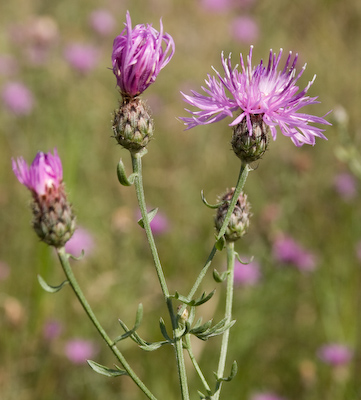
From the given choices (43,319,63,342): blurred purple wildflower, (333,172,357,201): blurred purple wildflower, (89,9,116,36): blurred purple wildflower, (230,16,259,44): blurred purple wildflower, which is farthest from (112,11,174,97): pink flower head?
(89,9,116,36): blurred purple wildflower

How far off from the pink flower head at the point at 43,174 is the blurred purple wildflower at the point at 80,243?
1.96 metres

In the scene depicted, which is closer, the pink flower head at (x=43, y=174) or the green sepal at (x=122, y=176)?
the green sepal at (x=122, y=176)

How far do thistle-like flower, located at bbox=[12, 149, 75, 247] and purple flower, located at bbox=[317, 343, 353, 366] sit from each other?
188 cm

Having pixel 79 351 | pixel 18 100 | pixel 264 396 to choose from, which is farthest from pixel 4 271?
pixel 18 100

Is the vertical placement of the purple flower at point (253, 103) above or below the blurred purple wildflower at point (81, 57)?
below

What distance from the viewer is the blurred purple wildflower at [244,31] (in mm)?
5016

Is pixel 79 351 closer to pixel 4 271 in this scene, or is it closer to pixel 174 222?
pixel 4 271

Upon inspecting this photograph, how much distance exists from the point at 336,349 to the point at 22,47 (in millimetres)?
3132

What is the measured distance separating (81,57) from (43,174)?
3.13m

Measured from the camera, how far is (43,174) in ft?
4.85

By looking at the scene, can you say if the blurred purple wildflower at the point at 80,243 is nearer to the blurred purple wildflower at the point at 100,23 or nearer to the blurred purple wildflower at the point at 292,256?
the blurred purple wildflower at the point at 292,256

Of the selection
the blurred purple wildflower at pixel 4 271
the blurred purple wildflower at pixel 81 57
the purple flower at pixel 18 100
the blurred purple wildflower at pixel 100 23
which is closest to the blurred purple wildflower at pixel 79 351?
the blurred purple wildflower at pixel 4 271

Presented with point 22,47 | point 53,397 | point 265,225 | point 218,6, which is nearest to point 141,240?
point 265,225

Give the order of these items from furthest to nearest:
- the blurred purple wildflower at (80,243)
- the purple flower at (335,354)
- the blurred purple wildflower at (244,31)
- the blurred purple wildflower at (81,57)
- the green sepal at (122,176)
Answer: the blurred purple wildflower at (244,31) < the blurred purple wildflower at (81,57) < the blurred purple wildflower at (80,243) < the purple flower at (335,354) < the green sepal at (122,176)
